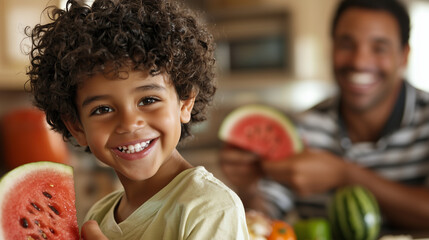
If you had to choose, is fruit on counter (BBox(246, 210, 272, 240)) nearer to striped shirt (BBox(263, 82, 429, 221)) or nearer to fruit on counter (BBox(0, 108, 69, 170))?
striped shirt (BBox(263, 82, 429, 221))

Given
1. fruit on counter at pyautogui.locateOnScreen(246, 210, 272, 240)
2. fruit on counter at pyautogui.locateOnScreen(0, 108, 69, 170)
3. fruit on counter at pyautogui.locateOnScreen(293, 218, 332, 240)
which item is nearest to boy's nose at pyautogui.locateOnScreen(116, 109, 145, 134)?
fruit on counter at pyautogui.locateOnScreen(246, 210, 272, 240)

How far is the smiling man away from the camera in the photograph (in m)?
2.08

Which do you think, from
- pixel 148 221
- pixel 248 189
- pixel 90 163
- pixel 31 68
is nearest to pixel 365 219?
pixel 248 189

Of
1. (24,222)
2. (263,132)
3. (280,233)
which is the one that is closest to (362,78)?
(263,132)

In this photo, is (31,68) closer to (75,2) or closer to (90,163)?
(75,2)

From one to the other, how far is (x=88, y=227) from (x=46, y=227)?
59 millimetres

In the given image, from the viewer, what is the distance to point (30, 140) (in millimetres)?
3336

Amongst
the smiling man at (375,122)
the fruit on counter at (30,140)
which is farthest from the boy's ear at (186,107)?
the fruit on counter at (30,140)

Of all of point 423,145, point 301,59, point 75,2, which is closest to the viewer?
point 75,2

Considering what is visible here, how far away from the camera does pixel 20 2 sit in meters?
3.59

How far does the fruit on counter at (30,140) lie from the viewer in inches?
130

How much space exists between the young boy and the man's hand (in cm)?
107

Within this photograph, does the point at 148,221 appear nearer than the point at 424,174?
Yes

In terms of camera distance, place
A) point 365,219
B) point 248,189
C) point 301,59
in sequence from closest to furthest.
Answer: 1. point 365,219
2. point 248,189
3. point 301,59
